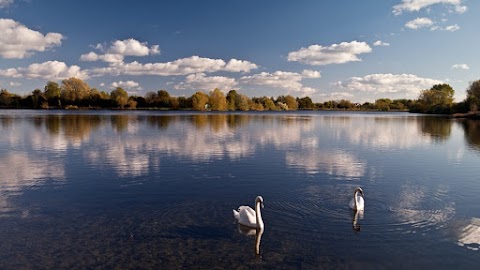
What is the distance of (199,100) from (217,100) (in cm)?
893

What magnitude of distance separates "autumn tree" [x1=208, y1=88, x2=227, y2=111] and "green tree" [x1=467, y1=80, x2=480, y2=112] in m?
104

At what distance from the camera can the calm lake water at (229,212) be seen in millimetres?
10086

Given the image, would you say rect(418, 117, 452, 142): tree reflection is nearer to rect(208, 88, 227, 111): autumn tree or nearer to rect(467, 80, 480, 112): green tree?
rect(467, 80, 480, 112): green tree

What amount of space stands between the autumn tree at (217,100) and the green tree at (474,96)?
→ 10353 centimetres

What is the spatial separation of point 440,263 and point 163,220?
8.81m

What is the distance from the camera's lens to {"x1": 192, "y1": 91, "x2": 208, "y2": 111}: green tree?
17800cm

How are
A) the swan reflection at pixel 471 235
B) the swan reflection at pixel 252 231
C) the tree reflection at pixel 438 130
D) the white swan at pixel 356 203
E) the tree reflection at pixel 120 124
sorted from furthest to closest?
1. the tree reflection at pixel 120 124
2. the tree reflection at pixel 438 130
3. the white swan at pixel 356 203
4. the swan reflection at pixel 252 231
5. the swan reflection at pixel 471 235

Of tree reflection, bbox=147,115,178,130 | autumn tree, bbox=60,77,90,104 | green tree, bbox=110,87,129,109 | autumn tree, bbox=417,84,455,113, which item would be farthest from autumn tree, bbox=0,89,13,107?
autumn tree, bbox=417,84,455,113

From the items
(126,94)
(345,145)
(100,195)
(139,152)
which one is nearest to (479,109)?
(345,145)

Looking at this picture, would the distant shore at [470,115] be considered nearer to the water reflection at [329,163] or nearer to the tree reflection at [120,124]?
the water reflection at [329,163]

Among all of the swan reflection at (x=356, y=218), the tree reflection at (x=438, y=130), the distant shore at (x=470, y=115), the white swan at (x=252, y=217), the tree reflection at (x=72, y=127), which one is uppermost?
the distant shore at (x=470, y=115)

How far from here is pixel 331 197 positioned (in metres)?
15.7

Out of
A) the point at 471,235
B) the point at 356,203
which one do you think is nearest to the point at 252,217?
the point at 356,203

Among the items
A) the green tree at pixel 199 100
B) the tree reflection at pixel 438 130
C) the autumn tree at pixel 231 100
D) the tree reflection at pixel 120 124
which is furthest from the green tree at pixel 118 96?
the tree reflection at pixel 438 130
